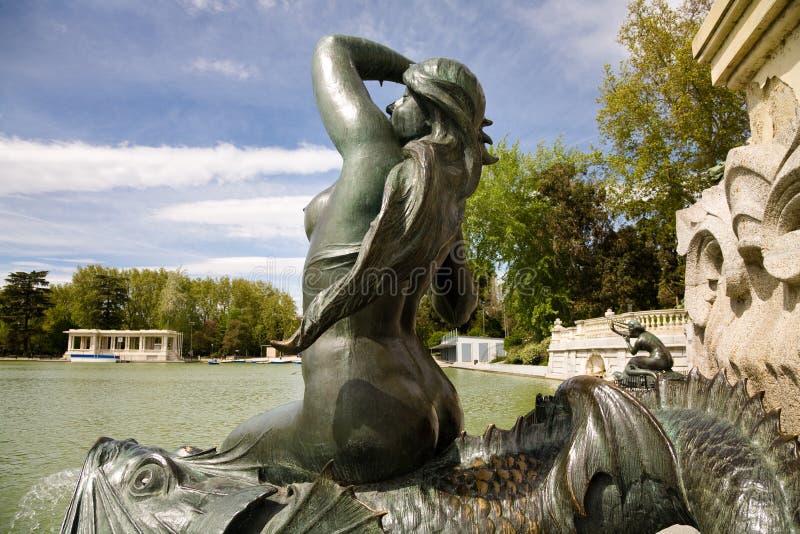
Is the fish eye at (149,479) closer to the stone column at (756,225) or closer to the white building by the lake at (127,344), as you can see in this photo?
the stone column at (756,225)

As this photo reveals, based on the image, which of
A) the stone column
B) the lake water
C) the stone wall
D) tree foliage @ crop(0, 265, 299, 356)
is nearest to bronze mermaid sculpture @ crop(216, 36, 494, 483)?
the stone column

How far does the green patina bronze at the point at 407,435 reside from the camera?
4.18 feet

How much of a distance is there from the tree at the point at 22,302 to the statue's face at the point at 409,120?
56040 millimetres

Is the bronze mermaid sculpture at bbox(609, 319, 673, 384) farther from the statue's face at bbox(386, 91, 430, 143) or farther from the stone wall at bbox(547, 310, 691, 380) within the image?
the statue's face at bbox(386, 91, 430, 143)

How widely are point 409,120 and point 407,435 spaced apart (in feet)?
3.22

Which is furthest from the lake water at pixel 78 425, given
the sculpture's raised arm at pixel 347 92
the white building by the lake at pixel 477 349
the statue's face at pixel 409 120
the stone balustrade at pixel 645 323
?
the white building by the lake at pixel 477 349

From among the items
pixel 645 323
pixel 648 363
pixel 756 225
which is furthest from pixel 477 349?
pixel 756 225

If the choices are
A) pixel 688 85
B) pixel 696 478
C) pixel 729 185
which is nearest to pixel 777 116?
pixel 729 185

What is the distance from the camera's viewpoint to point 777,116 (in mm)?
3721

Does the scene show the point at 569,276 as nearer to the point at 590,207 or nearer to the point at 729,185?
the point at 590,207

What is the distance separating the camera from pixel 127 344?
54.3 metres

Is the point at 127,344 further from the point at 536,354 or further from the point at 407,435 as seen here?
the point at 407,435

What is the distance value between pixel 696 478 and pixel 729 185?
105 inches

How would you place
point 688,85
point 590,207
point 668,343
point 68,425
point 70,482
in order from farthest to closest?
point 590,207 → point 688,85 → point 668,343 → point 68,425 → point 70,482
